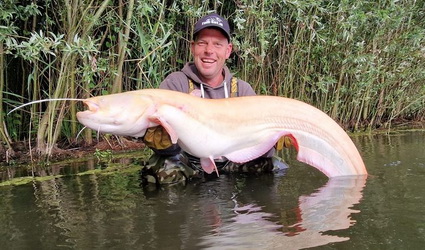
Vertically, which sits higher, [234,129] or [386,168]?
[234,129]

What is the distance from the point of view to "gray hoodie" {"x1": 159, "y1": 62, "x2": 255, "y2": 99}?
11.5 feet

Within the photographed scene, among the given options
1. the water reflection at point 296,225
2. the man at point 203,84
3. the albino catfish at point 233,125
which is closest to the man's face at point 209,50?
the man at point 203,84

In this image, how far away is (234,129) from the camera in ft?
8.98

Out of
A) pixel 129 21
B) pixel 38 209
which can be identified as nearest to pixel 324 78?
pixel 129 21

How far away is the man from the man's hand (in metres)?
0.38

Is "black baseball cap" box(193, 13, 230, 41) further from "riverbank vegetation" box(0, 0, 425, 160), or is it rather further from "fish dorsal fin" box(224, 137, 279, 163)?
"fish dorsal fin" box(224, 137, 279, 163)

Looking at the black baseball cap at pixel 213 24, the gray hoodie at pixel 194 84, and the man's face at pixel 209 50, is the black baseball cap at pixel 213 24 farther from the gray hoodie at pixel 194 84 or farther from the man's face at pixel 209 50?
the gray hoodie at pixel 194 84

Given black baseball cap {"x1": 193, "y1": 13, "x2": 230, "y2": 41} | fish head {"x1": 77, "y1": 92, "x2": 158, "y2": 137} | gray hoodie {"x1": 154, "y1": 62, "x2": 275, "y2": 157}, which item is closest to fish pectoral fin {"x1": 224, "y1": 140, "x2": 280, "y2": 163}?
fish head {"x1": 77, "y1": 92, "x2": 158, "y2": 137}

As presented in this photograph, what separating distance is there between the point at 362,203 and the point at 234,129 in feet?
2.79

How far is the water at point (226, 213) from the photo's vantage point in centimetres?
184

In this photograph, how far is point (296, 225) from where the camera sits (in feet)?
6.59

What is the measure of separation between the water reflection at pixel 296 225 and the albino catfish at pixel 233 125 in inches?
12.7

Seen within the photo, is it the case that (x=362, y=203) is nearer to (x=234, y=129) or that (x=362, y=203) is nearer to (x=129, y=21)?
(x=234, y=129)

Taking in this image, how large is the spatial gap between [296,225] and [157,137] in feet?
3.71
